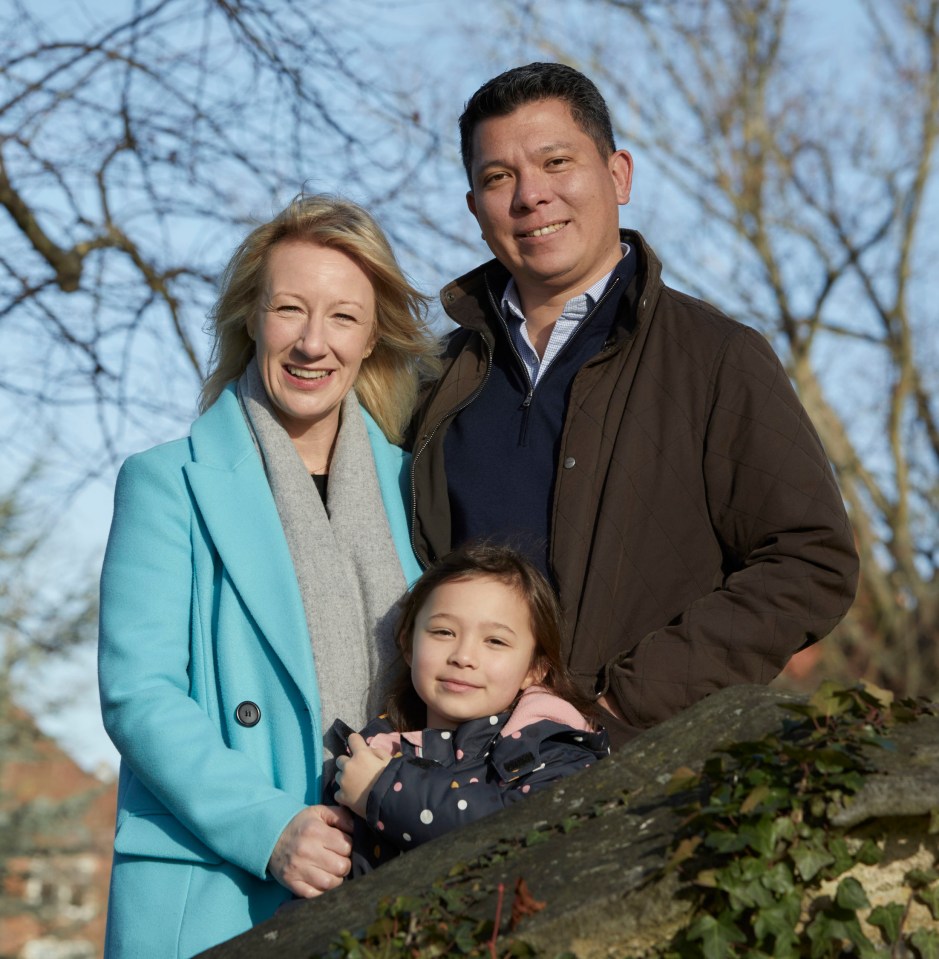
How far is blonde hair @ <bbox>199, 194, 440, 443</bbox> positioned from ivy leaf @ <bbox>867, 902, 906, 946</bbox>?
223cm

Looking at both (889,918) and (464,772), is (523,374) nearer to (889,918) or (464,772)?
(464,772)

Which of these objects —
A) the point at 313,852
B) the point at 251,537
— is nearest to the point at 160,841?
the point at 313,852

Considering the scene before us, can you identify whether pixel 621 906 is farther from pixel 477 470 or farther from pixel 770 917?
pixel 477 470

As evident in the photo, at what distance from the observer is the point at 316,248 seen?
389cm

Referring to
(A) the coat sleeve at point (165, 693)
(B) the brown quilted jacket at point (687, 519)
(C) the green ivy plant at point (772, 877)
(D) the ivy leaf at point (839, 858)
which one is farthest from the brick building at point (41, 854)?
(D) the ivy leaf at point (839, 858)

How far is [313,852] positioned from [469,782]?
1.21 ft

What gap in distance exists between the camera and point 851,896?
2.16 meters

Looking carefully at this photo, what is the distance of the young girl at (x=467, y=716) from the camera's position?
3.00m

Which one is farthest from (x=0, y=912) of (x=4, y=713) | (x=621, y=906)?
(x=621, y=906)

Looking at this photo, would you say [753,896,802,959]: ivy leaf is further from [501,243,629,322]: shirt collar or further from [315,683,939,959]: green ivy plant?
[501,243,629,322]: shirt collar

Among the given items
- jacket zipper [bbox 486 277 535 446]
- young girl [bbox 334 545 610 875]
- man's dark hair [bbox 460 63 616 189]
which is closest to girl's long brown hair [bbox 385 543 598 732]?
young girl [bbox 334 545 610 875]

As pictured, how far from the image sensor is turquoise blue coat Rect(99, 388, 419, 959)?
127 inches

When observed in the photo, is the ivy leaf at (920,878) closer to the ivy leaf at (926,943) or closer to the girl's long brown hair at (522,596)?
the ivy leaf at (926,943)

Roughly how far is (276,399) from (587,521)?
93 cm
